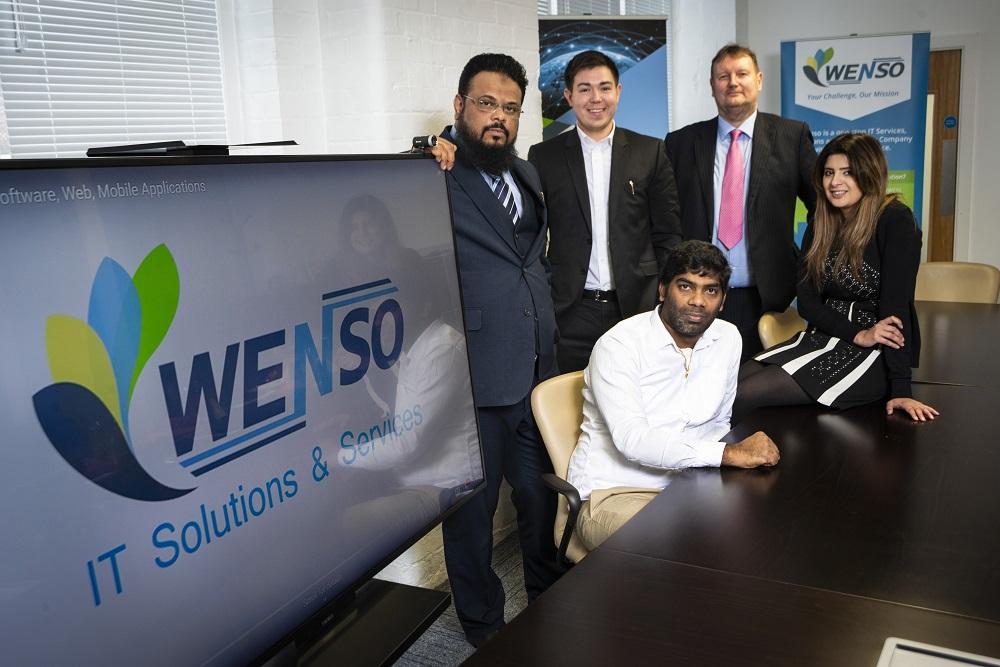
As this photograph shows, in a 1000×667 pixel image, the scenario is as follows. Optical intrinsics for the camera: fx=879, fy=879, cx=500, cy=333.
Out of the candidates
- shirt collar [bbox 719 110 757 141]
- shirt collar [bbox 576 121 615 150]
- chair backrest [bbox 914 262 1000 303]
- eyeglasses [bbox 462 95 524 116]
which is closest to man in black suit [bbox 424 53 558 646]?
eyeglasses [bbox 462 95 524 116]

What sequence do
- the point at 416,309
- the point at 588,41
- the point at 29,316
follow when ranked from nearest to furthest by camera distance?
the point at 29,316, the point at 416,309, the point at 588,41

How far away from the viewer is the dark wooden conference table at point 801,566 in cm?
136

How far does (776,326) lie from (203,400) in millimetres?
2752

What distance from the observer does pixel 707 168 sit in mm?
3672

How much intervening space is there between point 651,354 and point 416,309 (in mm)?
914

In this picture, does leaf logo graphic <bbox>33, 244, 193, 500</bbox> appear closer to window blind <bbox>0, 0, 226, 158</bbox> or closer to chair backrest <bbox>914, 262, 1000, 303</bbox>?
window blind <bbox>0, 0, 226, 158</bbox>

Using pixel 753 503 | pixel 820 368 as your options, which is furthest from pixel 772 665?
pixel 820 368

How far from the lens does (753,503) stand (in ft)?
6.23

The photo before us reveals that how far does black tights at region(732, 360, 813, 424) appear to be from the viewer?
2691mm

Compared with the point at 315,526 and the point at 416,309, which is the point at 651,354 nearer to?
the point at 416,309

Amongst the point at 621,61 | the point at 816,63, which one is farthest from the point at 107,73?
the point at 816,63

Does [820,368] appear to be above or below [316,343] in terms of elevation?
below

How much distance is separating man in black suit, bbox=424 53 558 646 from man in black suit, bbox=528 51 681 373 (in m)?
0.50

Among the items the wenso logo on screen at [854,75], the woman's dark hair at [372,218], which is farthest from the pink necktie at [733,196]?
the wenso logo on screen at [854,75]
